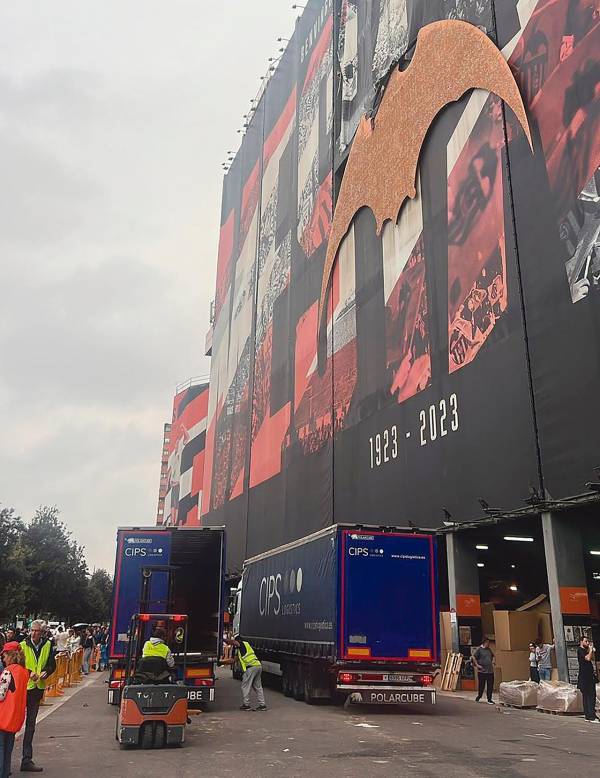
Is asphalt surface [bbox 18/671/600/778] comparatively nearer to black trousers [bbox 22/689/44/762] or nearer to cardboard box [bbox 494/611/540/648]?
black trousers [bbox 22/689/44/762]

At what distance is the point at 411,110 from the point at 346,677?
74.7 feet

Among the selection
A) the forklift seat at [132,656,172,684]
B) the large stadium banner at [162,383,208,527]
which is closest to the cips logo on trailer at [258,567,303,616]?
the forklift seat at [132,656,172,684]

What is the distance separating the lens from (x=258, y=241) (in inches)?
2184

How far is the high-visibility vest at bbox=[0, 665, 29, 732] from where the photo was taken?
302 inches

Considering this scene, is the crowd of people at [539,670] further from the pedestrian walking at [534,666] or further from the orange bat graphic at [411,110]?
the orange bat graphic at [411,110]

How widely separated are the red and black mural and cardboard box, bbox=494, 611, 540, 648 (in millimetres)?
3583

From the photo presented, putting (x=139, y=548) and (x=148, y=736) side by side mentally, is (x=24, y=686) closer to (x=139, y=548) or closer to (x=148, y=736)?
(x=148, y=736)

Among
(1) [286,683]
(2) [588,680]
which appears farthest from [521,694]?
(1) [286,683]

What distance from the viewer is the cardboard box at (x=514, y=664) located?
21583 millimetres

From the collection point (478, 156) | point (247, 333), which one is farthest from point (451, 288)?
point (247, 333)

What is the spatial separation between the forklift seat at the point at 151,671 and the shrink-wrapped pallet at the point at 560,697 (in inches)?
402

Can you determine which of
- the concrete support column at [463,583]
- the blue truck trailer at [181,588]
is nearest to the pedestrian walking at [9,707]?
the blue truck trailer at [181,588]

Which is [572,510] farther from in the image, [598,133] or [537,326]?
[598,133]

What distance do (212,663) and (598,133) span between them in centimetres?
1633
